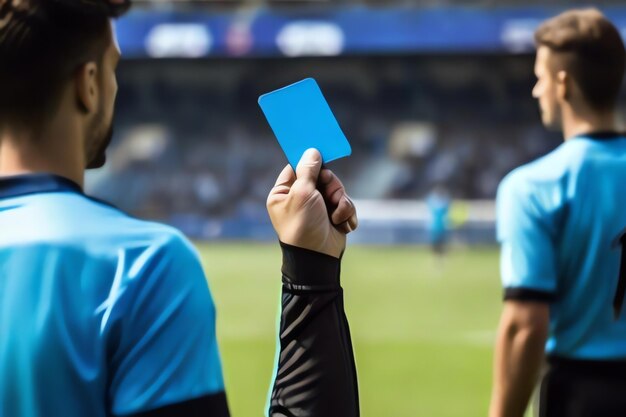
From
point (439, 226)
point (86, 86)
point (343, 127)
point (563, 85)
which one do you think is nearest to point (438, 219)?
point (439, 226)

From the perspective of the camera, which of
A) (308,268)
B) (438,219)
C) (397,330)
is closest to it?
(308,268)

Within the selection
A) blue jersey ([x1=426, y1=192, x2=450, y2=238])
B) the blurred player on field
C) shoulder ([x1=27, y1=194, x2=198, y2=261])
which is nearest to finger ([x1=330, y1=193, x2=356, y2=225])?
shoulder ([x1=27, y1=194, x2=198, y2=261])

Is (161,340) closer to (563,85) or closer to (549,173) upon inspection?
(549,173)

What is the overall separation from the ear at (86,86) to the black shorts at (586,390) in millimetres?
1338

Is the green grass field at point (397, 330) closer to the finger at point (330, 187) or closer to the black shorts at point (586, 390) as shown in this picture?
the black shorts at point (586, 390)

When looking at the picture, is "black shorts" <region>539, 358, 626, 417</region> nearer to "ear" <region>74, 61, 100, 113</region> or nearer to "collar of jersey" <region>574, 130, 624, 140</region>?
"collar of jersey" <region>574, 130, 624, 140</region>

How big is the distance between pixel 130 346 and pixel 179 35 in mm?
23835

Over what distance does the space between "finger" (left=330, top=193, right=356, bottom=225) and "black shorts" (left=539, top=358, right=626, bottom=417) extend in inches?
39.4

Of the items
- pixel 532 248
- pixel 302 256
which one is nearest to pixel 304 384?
pixel 302 256

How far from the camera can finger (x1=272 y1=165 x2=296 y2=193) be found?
1.26m

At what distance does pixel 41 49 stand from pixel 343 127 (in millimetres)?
24101

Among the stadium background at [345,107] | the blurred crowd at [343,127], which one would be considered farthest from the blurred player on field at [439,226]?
the blurred crowd at [343,127]

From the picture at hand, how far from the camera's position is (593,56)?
2094 mm

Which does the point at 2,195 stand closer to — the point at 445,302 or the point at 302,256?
the point at 302,256
